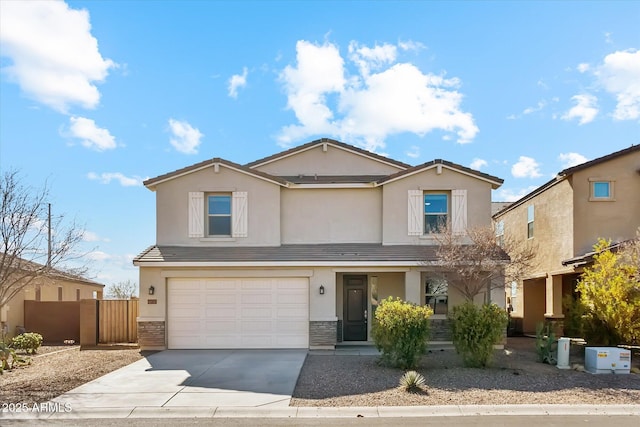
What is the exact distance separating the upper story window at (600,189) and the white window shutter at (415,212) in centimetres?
644

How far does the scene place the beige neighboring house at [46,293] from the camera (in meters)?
16.8

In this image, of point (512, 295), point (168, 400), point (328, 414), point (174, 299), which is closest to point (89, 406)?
point (168, 400)

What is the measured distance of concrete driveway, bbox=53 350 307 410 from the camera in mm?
9391

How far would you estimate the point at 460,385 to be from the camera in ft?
34.2

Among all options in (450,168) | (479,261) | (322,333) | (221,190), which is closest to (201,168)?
(221,190)

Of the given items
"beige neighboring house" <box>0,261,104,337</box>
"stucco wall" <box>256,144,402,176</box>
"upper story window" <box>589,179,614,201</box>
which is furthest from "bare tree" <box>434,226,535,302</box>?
"beige neighboring house" <box>0,261,104,337</box>

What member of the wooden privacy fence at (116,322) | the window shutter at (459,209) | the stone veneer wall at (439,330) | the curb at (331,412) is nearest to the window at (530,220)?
the window shutter at (459,209)

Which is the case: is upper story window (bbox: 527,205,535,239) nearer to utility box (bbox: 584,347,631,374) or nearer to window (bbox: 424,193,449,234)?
window (bbox: 424,193,449,234)

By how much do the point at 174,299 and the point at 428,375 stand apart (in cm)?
853

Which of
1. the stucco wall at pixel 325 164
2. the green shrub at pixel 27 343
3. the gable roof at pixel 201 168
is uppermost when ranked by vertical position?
the stucco wall at pixel 325 164

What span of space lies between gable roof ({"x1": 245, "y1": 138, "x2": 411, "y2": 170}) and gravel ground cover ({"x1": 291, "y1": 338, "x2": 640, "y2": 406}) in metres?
8.25

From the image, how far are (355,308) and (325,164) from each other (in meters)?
5.77

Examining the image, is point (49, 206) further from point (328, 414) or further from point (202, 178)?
point (328, 414)

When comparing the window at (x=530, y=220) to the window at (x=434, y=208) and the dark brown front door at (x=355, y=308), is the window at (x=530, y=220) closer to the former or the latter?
the window at (x=434, y=208)
